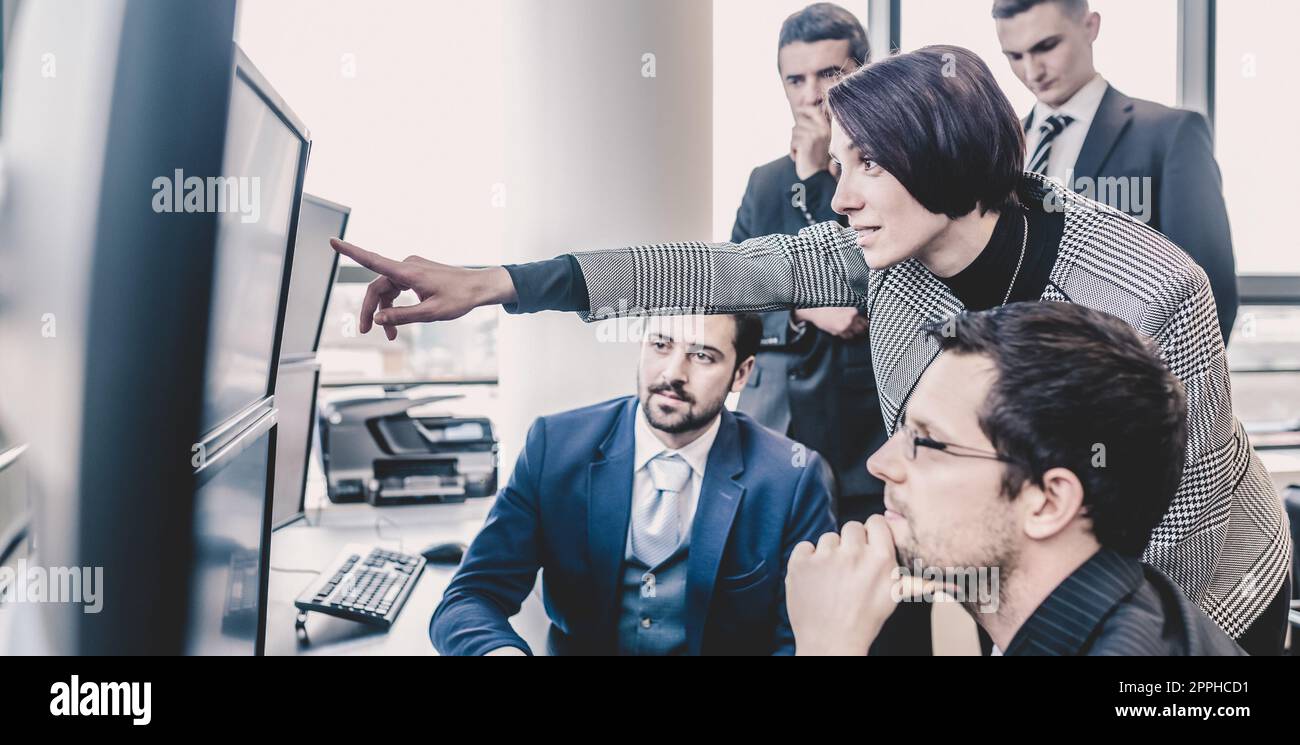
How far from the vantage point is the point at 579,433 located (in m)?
1.40

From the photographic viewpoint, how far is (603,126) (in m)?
1.72

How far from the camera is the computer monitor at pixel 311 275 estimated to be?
135 cm

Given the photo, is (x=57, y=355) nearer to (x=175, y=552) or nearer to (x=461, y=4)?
(x=175, y=552)

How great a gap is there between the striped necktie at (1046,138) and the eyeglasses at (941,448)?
3.37 feet

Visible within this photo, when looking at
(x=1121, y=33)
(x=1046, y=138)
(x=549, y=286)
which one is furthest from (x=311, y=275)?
(x=1121, y=33)

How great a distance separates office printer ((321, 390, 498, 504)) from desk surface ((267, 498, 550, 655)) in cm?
4

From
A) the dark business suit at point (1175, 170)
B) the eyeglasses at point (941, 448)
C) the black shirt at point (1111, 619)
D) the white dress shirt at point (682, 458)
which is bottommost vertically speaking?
the black shirt at point (1111, 619)

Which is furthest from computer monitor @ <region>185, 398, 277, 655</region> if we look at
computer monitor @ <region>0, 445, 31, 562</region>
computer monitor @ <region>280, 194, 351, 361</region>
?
computer monitor @ <region>280, 194, 351, 361</region>

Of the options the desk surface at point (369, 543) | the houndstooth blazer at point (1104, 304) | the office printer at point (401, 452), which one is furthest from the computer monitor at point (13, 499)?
the office printer at point (401, 452)

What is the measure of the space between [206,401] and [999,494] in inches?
27.9

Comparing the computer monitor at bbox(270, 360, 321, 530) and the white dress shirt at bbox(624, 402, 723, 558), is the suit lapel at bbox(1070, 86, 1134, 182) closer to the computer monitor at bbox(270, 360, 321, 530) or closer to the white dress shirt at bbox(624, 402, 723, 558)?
the white dress shirt at bbox(624, 402, 723, 558)

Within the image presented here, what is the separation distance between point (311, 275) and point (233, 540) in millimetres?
793

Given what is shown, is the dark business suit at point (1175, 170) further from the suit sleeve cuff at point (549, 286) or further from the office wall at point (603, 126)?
the suit sleeve cuff at point (549, 286)
